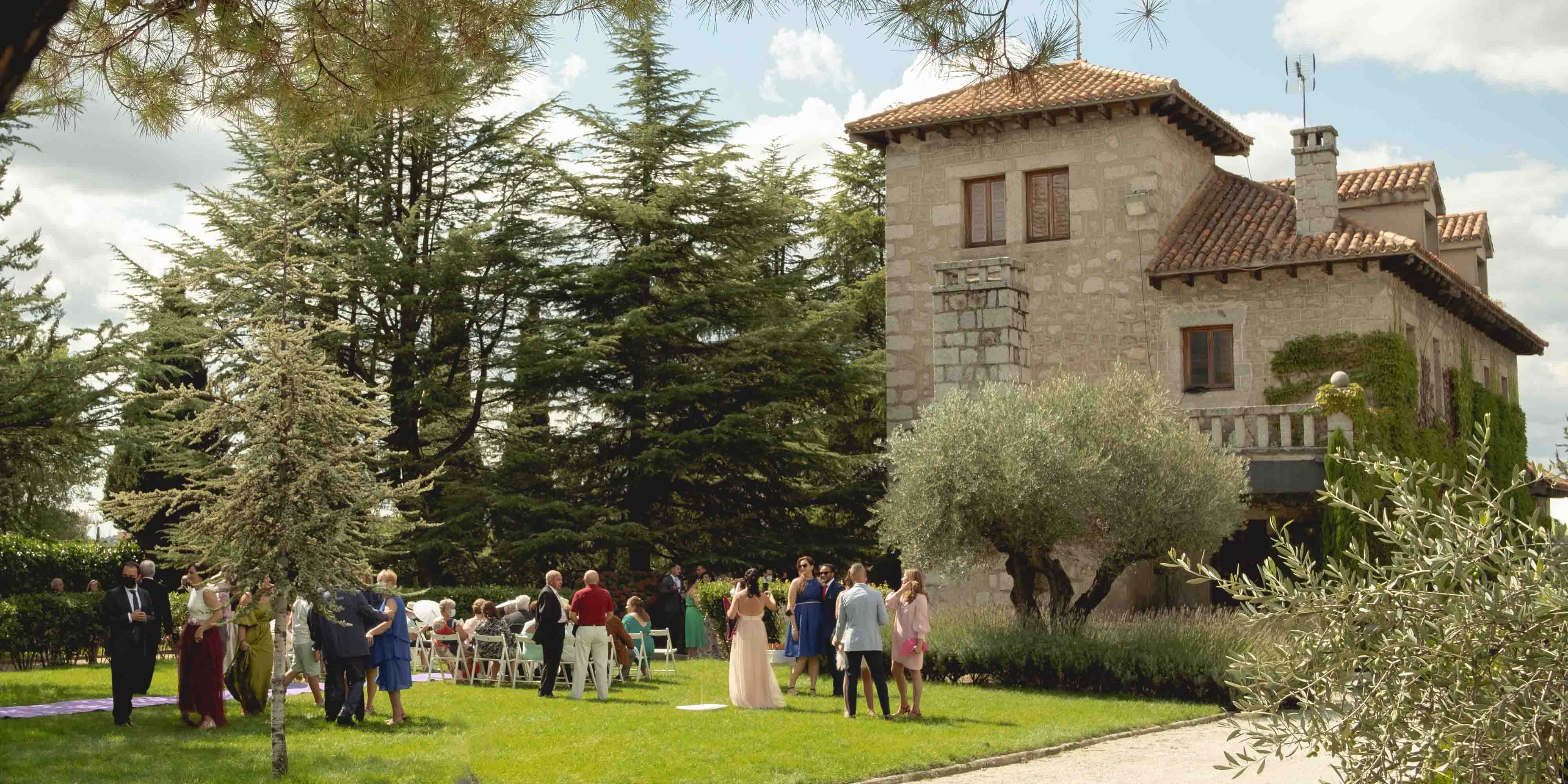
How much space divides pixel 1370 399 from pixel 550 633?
1418 centimetres

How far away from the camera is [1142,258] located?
85.3ft

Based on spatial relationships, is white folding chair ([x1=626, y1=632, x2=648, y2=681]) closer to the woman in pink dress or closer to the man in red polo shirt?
the man in red polo shirt

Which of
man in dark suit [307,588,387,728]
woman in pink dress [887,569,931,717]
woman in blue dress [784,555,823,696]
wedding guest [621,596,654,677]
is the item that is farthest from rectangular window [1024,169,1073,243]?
man in dark suit [307,588,387,728]

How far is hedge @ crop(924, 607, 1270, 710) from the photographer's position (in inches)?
701

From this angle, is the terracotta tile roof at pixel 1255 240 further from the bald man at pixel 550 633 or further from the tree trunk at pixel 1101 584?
the bald man at pixel 550 633

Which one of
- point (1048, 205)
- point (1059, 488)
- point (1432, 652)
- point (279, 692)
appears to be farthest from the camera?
point (1048, 205)

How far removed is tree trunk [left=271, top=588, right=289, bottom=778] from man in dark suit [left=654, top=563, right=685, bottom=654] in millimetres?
11487

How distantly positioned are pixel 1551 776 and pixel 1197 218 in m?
22.7

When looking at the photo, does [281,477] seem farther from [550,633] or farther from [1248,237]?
[1248,237]

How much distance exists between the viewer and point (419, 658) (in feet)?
69.3

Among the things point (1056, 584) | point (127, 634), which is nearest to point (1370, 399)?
point (1056, 584)

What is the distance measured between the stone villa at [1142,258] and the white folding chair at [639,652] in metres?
6.14

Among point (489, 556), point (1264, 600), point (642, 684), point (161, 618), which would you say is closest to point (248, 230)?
point (489, 556)

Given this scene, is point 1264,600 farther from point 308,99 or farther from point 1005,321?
point 1005,321
